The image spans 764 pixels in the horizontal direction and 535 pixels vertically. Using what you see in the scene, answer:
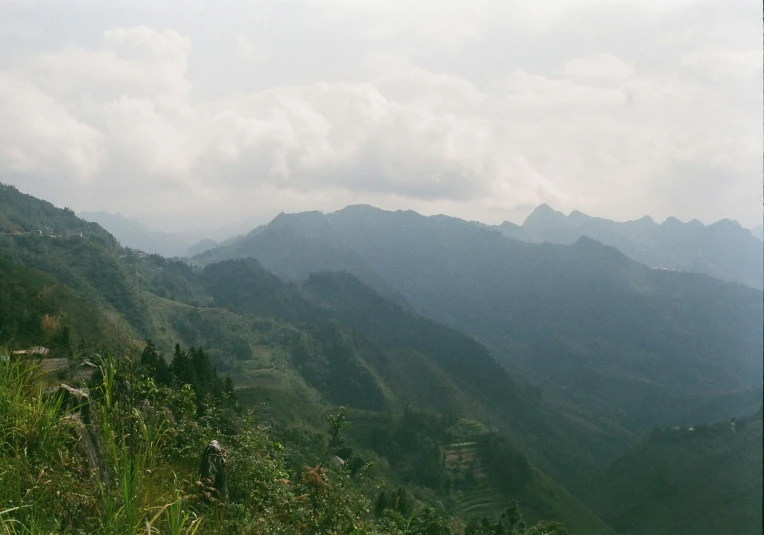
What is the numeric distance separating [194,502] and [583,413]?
557 ft

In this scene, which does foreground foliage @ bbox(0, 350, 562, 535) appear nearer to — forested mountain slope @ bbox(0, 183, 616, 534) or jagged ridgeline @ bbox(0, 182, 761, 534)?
→ jagged ridgeline @ bbox(0, 182, 761, 534)

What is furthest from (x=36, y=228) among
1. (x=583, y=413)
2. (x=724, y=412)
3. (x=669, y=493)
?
(x=724, y=412)

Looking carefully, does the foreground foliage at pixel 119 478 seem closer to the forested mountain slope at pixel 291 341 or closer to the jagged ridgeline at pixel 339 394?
the jagged ridgeline at pixel 339 394

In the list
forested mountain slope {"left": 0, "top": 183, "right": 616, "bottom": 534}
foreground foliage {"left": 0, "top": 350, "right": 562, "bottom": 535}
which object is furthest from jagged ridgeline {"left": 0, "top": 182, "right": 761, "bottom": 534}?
forested mountain slope {"left": 0, "top": 183, "right": 616, "bottom": 534}

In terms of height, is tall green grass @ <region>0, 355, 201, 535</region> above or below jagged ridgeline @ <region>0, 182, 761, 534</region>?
above

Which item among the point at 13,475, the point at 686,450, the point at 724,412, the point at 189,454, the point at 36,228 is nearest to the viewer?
the point at 13,475

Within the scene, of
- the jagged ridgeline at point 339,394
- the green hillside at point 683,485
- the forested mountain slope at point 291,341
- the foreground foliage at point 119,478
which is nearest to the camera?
the foreground foliage at point 119,478

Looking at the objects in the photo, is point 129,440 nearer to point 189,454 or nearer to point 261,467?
point 189,454

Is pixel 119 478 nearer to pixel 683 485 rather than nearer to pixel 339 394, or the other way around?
pixel 683 485

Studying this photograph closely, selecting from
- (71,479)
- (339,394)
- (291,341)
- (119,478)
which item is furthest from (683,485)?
(71,479)

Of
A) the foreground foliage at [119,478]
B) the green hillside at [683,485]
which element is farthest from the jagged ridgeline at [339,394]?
the green hillside at [683,485]

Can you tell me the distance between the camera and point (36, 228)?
386ft

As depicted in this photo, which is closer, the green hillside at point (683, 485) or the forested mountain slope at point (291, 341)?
the green hillside at point (683, 485)

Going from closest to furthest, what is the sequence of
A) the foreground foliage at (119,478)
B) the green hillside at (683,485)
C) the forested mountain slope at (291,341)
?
the foreground foliage at (119,478), the green hillside at (683,485), the forested mountain slope at (291,341)
